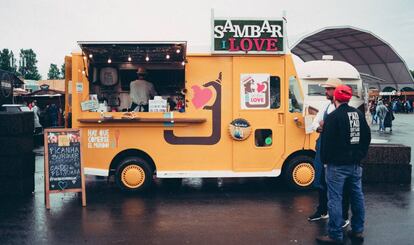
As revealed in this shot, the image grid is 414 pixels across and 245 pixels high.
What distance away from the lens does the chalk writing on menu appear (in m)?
7.09

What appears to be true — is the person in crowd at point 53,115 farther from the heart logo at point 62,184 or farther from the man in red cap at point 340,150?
the man in red cap at point 340,150

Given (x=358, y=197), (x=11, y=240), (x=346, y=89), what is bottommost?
(x=11, y=240)

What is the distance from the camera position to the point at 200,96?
316 inches

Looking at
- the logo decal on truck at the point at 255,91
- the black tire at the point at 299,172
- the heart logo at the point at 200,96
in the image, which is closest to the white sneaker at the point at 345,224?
the black tire at the point at 299,172

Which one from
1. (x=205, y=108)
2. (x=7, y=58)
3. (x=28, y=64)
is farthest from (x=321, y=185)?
(x=28, y=64)

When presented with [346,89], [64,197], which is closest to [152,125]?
[64,197]

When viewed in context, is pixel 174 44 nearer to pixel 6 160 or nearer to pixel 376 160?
pixel 6 160

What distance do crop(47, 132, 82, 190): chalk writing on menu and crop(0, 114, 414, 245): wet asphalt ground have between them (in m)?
0.40

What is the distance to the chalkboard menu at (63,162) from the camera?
7070mm

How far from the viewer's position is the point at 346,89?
17.5 feet

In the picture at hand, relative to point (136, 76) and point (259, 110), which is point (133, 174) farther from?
point (259, 110)

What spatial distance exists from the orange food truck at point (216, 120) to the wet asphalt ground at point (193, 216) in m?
0.49

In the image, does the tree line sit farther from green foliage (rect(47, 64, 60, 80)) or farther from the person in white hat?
the person in white hat

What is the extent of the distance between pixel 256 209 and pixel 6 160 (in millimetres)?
4391
